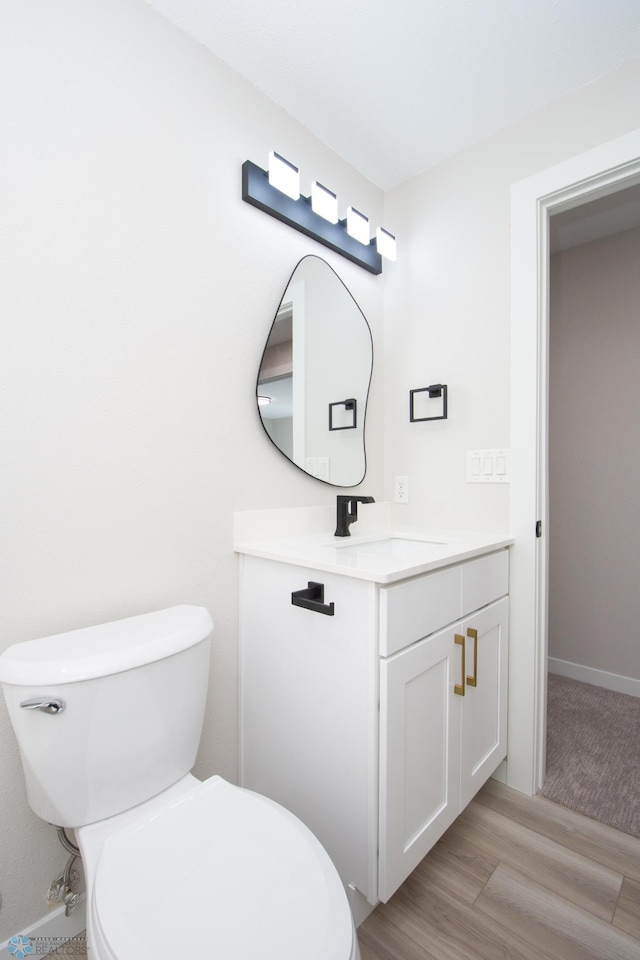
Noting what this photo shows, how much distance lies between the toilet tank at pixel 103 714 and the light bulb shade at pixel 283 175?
4.50 ft

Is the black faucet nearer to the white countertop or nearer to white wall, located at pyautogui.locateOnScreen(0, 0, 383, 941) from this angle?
the white countertop

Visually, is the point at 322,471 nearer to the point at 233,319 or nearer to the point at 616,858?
the point at 233,319

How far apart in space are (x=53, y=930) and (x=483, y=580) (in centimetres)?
140

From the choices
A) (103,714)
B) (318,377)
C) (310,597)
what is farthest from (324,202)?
(103,714)

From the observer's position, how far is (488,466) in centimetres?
170

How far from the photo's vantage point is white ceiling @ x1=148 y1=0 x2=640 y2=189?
1266mm

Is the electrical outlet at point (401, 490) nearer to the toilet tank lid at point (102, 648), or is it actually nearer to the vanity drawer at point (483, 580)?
the vanity drawer at point (483, 580)

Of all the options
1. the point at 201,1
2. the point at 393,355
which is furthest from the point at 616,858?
the point at 201,1

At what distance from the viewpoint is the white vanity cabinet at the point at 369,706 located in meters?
1.05

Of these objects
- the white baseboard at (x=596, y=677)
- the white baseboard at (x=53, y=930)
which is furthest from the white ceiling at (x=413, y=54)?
the white baseboard at (x=596, y=677)

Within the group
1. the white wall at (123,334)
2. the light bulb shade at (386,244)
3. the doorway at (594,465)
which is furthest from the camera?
the doorway at (594,465)

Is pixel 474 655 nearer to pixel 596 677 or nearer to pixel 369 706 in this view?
pixel 369 706

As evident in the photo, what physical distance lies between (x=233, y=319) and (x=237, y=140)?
0.57 metres

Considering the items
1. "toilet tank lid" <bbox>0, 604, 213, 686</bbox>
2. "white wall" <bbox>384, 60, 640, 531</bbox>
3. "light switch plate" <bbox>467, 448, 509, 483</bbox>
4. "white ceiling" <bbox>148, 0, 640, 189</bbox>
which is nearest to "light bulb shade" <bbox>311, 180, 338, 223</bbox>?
"white ceiling" <bbox>148, 0, 640, 189</bbox>
